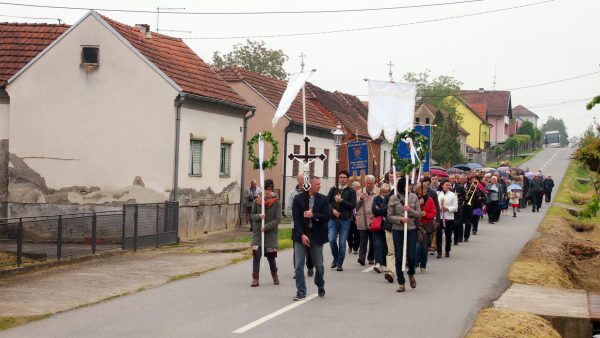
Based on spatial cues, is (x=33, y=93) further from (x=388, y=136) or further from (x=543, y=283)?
(x=543, y=283)

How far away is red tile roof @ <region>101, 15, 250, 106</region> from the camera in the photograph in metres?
27.3

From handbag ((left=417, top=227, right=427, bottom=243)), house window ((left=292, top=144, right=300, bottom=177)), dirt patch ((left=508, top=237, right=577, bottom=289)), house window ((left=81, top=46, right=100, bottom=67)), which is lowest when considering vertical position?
dirt patch ((left=508, top=237, right=577, bottom=289))

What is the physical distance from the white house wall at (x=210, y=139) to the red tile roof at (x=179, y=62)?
0.54 m

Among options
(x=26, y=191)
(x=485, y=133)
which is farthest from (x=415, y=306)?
(x=485, y=133)

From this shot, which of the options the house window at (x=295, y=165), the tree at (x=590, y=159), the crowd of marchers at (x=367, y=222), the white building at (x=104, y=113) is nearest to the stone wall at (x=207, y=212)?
the white building at (x=104, y=113)

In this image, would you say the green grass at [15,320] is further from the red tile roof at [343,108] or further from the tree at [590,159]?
the red tile roof at [343,108]

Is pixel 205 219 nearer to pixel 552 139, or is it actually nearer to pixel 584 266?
pixel 584 266

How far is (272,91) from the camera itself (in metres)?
43.6

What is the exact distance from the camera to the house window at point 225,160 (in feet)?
101

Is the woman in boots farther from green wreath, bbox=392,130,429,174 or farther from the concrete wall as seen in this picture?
the concrete wall

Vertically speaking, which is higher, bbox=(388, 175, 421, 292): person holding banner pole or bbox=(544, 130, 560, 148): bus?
bbox=(544, 130, 560, 148): bus

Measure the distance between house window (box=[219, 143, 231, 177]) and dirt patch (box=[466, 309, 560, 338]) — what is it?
18.7 meters

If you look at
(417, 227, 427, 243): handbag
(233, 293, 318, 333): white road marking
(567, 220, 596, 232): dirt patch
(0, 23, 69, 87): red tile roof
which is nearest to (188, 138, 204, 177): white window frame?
(0, 23, 69, 87): red tile roof

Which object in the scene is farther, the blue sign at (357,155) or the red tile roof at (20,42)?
the blue sign at (357,155)
